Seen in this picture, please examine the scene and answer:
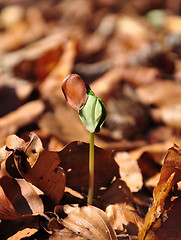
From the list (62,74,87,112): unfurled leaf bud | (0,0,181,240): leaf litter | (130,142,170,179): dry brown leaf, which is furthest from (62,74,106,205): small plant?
(130,142,170,179): dry brown leaf

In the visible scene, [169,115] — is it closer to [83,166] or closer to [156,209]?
[83,166]

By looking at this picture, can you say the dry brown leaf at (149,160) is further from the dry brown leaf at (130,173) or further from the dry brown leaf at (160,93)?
the dry brown leaf at (160,93)

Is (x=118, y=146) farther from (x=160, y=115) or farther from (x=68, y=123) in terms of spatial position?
(x=160, y=115)

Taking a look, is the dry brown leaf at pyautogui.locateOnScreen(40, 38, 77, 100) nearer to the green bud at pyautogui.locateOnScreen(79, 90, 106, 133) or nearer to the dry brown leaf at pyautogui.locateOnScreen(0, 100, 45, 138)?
the dry brown leaf at pyautogui.locateOnScreen(0, 100, 45, 138)

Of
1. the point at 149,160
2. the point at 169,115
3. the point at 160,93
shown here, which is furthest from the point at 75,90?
→ the point at 160,93

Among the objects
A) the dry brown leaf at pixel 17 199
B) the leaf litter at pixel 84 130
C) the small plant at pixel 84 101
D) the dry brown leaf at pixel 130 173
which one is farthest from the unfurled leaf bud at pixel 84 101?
the dry brown leaf at pixel 130 173
